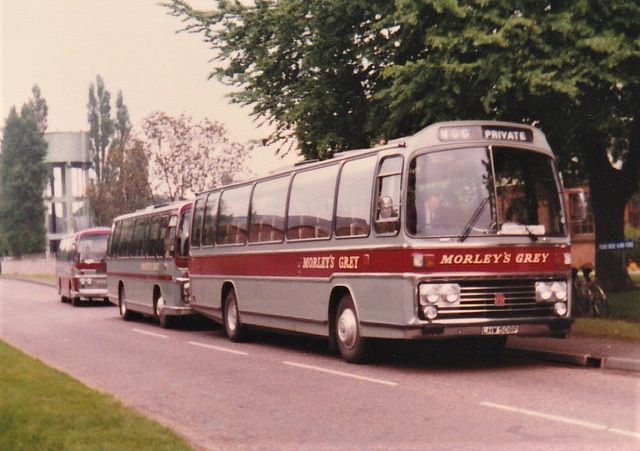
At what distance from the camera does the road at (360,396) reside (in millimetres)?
8227

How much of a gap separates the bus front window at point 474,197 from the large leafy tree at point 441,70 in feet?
8.14

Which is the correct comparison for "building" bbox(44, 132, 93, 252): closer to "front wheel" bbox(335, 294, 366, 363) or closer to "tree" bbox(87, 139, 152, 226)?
"tree" bbox(87, 139, 152, 226)

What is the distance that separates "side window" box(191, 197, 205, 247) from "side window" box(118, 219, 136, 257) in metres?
5.64

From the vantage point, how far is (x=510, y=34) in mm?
15289

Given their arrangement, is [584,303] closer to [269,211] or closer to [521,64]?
[521,64]

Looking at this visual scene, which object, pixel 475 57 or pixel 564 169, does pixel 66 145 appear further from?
pixel 475 57

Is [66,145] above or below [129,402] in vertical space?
above

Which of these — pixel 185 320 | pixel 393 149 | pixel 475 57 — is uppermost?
pixel 475 57

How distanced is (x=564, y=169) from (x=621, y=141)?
6.17ft

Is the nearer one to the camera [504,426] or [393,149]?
[504,426]

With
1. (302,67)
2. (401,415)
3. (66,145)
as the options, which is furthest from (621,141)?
(66,145)

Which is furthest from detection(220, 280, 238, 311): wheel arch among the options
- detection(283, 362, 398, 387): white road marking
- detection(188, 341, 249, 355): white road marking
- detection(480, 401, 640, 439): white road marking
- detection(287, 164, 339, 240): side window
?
detection(480, 401, 640, 439): white road marking

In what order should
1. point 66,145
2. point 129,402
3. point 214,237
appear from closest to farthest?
point 129,402 < point 214,237 < point 66,145

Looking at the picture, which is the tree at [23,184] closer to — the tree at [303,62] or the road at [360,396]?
the tree at [303,62]
